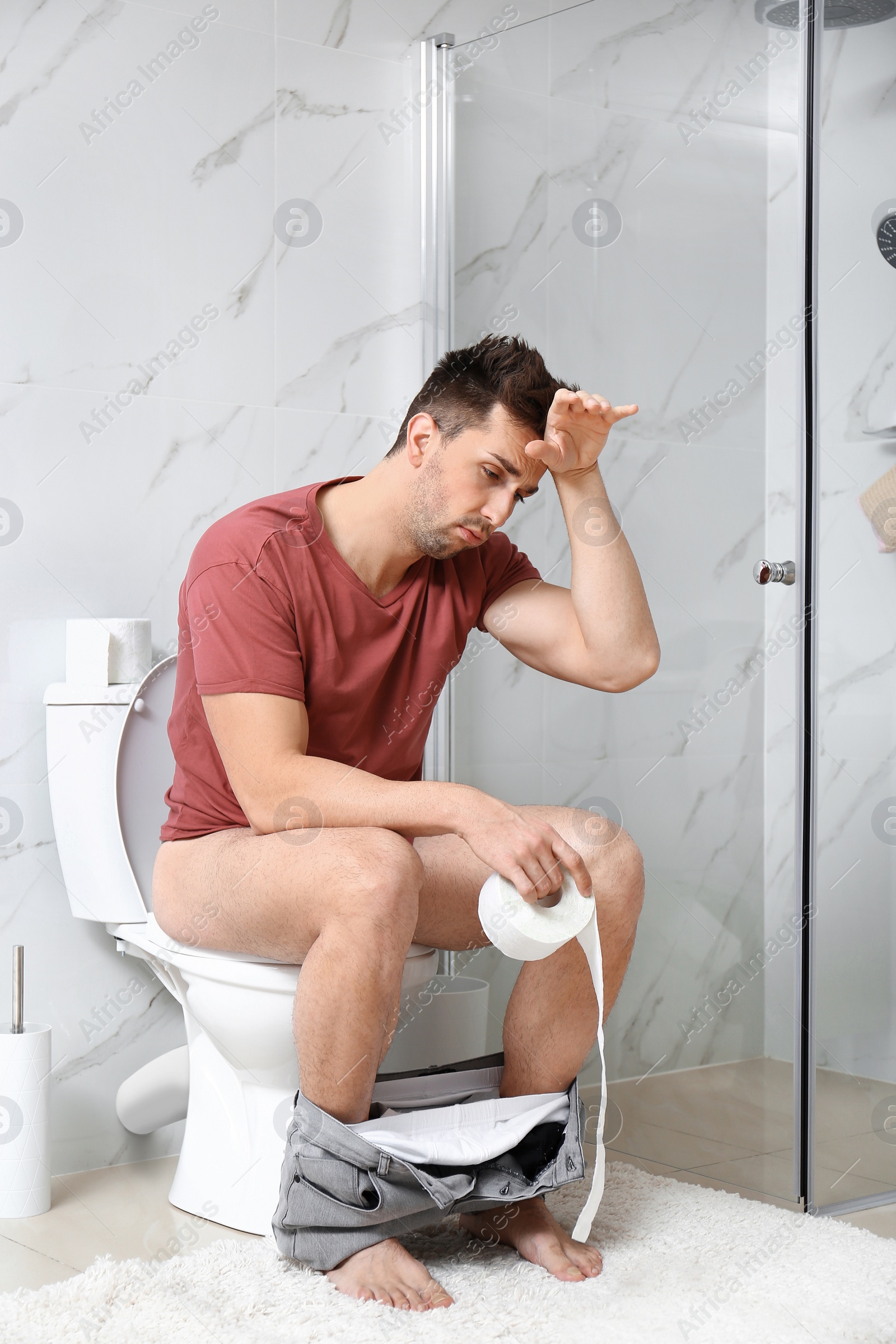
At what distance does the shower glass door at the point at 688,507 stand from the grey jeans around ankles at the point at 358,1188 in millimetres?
467

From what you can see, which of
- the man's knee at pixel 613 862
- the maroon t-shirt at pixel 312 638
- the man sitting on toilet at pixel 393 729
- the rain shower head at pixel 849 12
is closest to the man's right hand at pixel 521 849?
the man sitting on toilet at pixel 393 729

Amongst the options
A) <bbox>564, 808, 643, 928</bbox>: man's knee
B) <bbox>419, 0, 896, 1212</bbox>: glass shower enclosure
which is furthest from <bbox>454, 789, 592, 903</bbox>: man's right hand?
<bbox>419, 0, 896, 1212</bbox>: glass shower enclosure

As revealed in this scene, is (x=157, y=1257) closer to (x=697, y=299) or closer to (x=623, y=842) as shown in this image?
(x=623, y=842)

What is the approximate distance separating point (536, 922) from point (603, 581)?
51cm

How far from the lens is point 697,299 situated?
1916mm

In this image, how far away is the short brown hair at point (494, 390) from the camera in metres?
1.59

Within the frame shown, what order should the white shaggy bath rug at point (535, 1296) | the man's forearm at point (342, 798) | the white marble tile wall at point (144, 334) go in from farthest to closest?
the white marble tile wall at point (144, 334)
the man's forearm at point (342, 798)
the white shaggy bath rug at point (535, 1296)

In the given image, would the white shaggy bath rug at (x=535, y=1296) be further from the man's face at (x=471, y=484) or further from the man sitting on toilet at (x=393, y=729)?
the man's face at (x=471, y=484)

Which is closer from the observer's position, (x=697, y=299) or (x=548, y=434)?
(x=548, y=434)

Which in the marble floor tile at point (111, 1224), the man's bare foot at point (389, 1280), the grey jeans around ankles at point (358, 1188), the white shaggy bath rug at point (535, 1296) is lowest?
the marble floor tile at point (111, 1224)

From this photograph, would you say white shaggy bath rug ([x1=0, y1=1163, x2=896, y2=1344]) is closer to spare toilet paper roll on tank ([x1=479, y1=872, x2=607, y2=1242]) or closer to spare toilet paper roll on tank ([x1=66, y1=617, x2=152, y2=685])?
spare toilet paper roll on tank ([x1=479, y1=872, x2=607, y2=1242])

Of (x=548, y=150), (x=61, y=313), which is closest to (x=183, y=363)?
(x=61, y=313)

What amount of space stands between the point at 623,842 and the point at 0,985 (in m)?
0.94

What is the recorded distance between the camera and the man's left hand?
1.56m
